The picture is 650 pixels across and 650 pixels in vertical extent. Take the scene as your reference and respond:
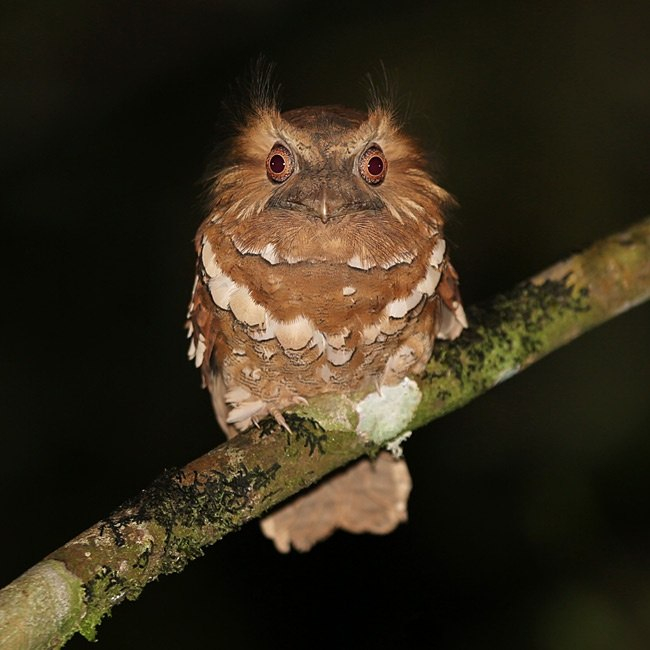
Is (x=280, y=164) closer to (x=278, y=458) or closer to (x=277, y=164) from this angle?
(x=277, y=164)

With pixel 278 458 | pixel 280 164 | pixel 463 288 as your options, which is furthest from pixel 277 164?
pixel 463 288

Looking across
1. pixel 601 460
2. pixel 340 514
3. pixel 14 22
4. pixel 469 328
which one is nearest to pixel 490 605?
pixel 601 460

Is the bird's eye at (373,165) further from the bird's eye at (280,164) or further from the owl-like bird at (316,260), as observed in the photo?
the bird's eye at (280,164)

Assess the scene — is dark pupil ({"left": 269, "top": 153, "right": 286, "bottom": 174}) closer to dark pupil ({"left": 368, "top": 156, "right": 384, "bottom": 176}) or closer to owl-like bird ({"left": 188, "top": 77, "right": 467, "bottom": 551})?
owl-like bird ({"left": 188, "top": 77, "right": 467, "bottom": 551})

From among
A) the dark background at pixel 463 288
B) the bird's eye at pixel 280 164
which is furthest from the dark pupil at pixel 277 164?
the dark background at pixel 463 288

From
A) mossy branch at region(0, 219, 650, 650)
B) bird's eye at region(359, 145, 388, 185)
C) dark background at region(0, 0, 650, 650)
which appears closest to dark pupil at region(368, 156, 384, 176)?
bird's eye at region(359, 145, 388, 185)

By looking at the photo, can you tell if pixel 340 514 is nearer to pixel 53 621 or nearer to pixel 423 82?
pixel 53 621
